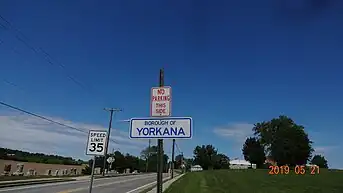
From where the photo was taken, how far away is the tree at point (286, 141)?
9888 cm

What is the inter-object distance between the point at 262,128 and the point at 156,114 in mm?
106272

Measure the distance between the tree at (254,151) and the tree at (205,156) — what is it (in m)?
38.1

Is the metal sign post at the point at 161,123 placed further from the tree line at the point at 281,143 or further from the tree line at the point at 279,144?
the tree line at the point at 281,143

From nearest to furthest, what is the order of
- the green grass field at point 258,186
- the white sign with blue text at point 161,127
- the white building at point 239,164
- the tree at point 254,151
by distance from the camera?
the white sign with blue text at point 161,127, the green grass field at point 258,186, the tree at point 254,151, the white building at point 239,164

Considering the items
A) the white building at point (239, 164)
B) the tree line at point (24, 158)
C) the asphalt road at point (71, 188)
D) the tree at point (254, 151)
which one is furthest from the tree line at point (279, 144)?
the asphalt road at point (71, 188)

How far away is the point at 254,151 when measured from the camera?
11338 cm

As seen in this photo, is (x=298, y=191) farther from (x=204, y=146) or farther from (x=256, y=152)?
(x=204, y=146)

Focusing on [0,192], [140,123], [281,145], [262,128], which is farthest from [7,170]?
[262,128]

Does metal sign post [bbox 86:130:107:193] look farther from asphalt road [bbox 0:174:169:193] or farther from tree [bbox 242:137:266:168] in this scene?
tree [bbox 242:137:266:168]

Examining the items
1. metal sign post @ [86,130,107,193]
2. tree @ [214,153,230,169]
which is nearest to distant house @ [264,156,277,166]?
tree @ [214,153,230,169]

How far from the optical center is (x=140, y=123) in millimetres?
7672

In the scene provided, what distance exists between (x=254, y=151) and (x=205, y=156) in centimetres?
4653

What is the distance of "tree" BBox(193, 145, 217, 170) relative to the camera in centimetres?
15574

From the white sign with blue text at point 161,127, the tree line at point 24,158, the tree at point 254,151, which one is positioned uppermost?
the tree at point 254,151
